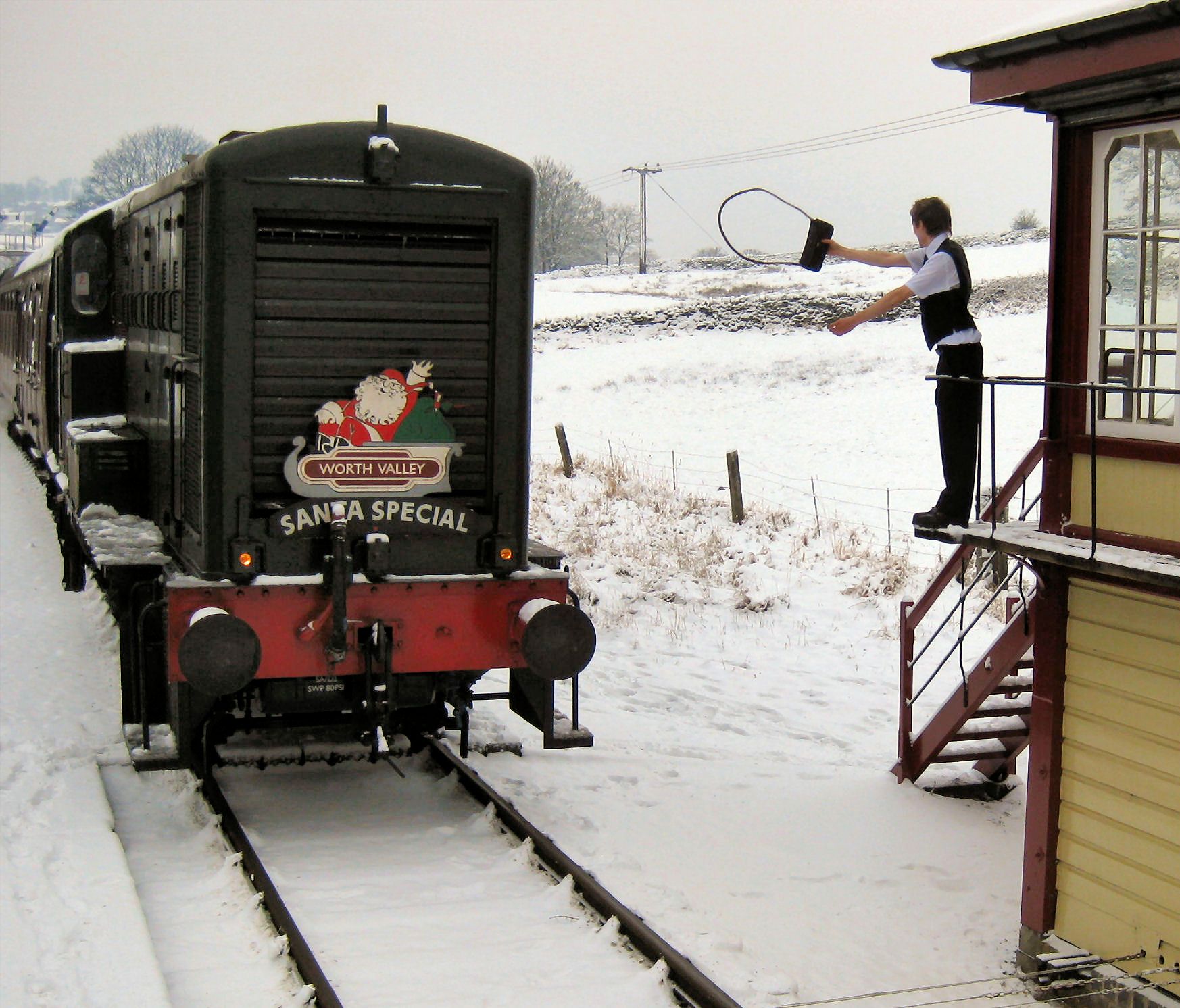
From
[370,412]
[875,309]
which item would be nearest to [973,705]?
[875,309]

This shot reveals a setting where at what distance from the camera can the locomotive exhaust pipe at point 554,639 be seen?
266 inches

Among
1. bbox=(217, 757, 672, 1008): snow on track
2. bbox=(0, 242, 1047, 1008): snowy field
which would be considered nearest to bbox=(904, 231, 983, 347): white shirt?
bbox=(0, 242, 1047, 1008): snowy field

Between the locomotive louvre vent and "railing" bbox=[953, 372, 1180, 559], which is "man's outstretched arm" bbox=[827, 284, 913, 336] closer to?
"railing" bbox=[953, 372, 1180, 559]

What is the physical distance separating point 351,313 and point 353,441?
634 mm

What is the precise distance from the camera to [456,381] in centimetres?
705

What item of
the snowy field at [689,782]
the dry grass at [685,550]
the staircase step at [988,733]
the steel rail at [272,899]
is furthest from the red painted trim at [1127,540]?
the dry grass at [685,550]

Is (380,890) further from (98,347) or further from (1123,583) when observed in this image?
(98,347)

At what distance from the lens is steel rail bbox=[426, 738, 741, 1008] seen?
501 centimetres

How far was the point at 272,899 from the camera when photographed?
18.9 feet

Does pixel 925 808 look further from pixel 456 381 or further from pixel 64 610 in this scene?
pixel 64 610

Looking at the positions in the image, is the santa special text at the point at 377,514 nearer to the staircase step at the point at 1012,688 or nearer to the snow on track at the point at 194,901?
the snow on track at the point at 194,901

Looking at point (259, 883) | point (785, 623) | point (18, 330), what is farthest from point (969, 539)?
point (18, 330)

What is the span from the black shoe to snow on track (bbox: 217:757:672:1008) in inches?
84.8

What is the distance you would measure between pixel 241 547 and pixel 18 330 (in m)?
12.0
